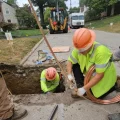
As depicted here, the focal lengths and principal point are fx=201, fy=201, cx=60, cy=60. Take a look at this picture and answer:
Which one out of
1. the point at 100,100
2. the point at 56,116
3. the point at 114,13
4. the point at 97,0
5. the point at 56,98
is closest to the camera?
the point at 56,116

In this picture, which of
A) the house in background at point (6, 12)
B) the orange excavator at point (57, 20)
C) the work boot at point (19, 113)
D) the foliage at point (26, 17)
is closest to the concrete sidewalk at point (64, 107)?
the work boot at point (19, 113)

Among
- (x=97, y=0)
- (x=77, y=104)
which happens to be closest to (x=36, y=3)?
(x=97, y=0)

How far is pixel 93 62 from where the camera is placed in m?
3.34

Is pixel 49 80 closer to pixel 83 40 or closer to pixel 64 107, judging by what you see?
pixel 64 107

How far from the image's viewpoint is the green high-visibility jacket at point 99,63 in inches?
123

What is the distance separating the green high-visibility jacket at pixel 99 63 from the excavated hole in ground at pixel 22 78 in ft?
9.17

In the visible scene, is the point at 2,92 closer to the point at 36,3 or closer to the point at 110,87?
the point at 110,87

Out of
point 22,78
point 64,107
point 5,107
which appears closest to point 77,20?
point 22,78

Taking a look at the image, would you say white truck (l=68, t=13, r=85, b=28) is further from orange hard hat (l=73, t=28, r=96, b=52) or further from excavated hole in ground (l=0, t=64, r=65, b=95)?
orange hard hat (l=73, t=28, r=96, b=52)

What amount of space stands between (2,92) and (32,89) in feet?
10.6

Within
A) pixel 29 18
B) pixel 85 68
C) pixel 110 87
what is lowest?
pixel 29 18

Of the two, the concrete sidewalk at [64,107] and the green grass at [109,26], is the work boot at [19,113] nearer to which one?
the concrete sidewalk at [64,107]

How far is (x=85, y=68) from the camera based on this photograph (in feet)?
11.9

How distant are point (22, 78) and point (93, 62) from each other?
3.58 meters
